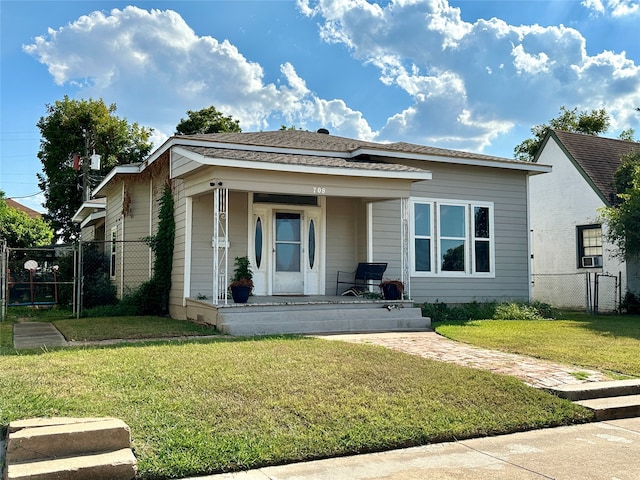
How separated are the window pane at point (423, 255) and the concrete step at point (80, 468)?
10548 millimetres

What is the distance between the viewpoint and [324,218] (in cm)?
1322

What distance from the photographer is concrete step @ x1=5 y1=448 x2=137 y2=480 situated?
371 centimetres

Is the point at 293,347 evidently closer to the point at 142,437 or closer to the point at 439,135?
the point at 142,437

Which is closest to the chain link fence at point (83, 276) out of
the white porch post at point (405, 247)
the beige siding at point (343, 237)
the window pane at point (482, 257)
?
the beige siding at point (343, 237)

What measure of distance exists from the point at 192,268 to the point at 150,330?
2.32 meters

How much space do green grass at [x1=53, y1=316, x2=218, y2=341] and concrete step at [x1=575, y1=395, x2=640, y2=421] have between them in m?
6.04

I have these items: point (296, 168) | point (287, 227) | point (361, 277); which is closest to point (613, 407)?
point (296, 168)

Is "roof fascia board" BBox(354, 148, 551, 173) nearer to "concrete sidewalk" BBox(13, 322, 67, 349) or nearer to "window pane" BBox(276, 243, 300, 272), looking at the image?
"window pane" BBox(276, 243, 300, 272)

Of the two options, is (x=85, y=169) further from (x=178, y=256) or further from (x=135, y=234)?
(x=178, y=256)

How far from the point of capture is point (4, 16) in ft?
37.1

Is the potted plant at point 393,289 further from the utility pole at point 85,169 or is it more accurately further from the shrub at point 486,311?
the utility pole at point 85,169

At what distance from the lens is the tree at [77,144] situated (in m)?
30.1

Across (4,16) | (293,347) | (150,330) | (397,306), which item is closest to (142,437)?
(293,347)

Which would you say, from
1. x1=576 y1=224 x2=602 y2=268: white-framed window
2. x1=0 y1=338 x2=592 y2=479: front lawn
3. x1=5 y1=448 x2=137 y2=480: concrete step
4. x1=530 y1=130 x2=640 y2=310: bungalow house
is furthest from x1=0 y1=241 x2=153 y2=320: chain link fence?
x1=576 y1=224 x2=602 y2=268: white-framed window
